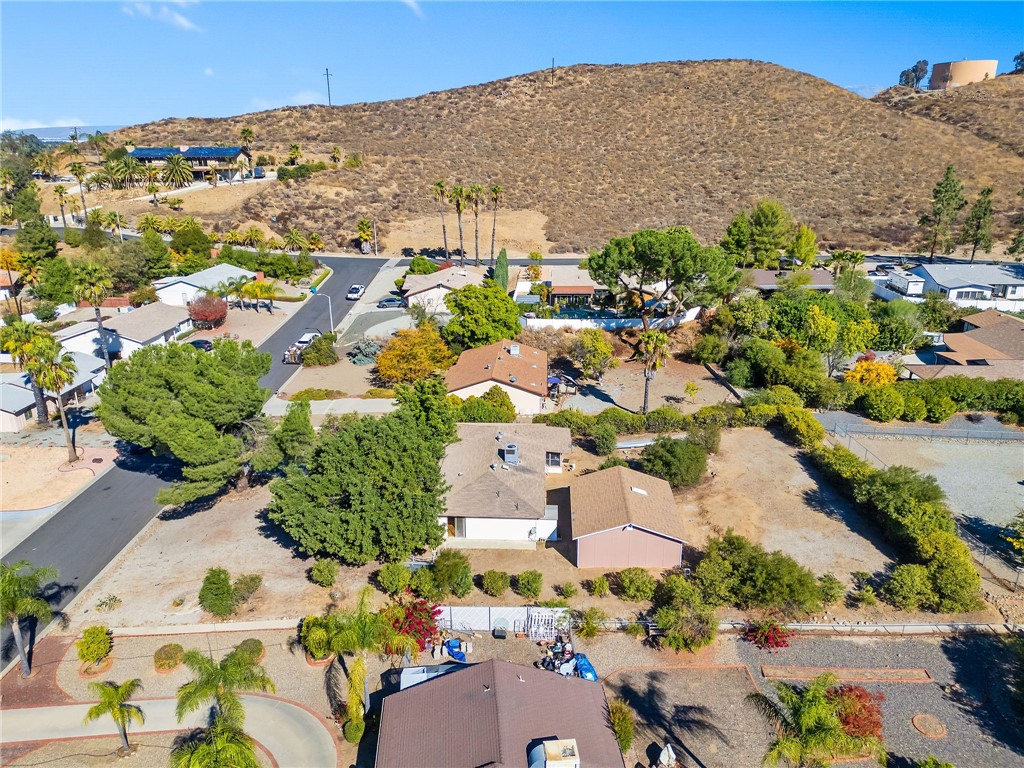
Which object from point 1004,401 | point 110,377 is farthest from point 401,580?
point 1004,401

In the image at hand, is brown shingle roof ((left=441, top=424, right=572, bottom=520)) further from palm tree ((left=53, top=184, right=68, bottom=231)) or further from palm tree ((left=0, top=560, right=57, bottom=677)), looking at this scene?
palm tree ((left=53, top=184, right=68, bottom=231))

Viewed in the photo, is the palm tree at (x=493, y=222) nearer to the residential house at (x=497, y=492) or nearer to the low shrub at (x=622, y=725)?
the residential house at (x=497, y=492)

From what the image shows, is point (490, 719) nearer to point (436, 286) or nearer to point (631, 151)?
point (436, 286)

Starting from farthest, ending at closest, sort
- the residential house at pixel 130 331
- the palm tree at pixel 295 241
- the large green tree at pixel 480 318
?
1. the palm tree at pixel 295 241
2. the large green tree at pixel 480 318
3. the residential house at pixel 130 331

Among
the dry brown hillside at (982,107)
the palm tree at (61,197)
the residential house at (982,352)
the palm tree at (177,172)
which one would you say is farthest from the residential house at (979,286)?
the palm tree at (177,172)

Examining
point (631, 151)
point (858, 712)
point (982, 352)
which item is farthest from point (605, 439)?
point (631, 151)

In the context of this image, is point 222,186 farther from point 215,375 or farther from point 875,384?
point 875,384
